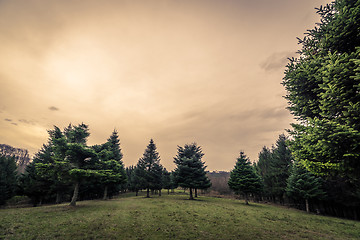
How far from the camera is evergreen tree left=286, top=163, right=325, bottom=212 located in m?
27.7

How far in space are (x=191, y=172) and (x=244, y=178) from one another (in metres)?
12.1

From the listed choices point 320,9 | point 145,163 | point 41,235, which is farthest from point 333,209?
point 41,235

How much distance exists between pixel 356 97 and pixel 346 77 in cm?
125

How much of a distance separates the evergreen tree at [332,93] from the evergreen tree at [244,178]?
83.0 ft

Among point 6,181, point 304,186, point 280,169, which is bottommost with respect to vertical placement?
point 6,181

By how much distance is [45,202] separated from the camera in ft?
120

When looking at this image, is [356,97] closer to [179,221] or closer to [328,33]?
[328,33]

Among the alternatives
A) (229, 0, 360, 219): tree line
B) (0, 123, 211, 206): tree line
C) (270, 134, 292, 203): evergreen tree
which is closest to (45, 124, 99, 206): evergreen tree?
(0, 123, 211, 206): tree line

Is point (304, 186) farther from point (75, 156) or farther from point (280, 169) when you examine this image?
point (75, 156)

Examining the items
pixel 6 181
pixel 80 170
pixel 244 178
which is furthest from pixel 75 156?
pixel 244 178

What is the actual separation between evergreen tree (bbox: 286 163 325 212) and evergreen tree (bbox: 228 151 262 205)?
20.5ft

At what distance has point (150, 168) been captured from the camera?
42281 millimetres

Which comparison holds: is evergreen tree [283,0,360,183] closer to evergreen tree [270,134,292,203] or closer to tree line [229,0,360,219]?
tree line [229,0,360,219]

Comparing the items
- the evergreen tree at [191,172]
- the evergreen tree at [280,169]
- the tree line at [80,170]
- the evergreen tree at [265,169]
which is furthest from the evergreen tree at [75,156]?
the evergreen tree at [265,169]
